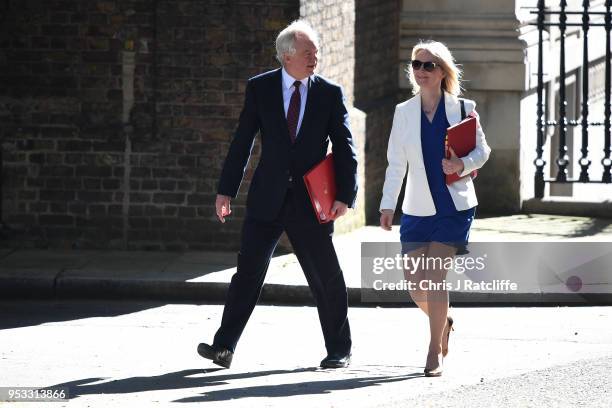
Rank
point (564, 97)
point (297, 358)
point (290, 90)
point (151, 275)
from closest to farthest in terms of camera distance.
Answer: point (290, 90)
point (297, 358)
point (151, 275)
point (564, 97)

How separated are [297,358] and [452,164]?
153 cm

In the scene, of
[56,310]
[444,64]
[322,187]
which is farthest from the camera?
[56,310]

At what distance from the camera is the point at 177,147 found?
11820mm

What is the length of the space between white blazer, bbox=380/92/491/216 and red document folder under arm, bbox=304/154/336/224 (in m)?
0.29

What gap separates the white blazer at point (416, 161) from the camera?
792 centimetres

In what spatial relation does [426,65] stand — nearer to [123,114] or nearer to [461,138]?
[461,138]

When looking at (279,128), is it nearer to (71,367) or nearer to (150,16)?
(71,367)

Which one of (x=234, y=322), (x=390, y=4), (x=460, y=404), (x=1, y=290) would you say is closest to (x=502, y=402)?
(x=460, y=404)

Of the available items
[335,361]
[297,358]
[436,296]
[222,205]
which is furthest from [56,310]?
[436,296]

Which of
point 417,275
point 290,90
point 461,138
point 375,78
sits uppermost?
point 375,78

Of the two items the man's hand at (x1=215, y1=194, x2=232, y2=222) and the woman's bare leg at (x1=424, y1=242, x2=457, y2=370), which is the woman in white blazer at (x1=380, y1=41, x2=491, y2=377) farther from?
the man's hand at (x1=215, y1=194, x2=232, y2=222)

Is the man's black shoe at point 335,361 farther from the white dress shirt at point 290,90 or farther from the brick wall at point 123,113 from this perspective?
the brick wall at point 123,113

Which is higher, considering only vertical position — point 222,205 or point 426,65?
point 426,65

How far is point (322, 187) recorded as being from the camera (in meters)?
8.06
